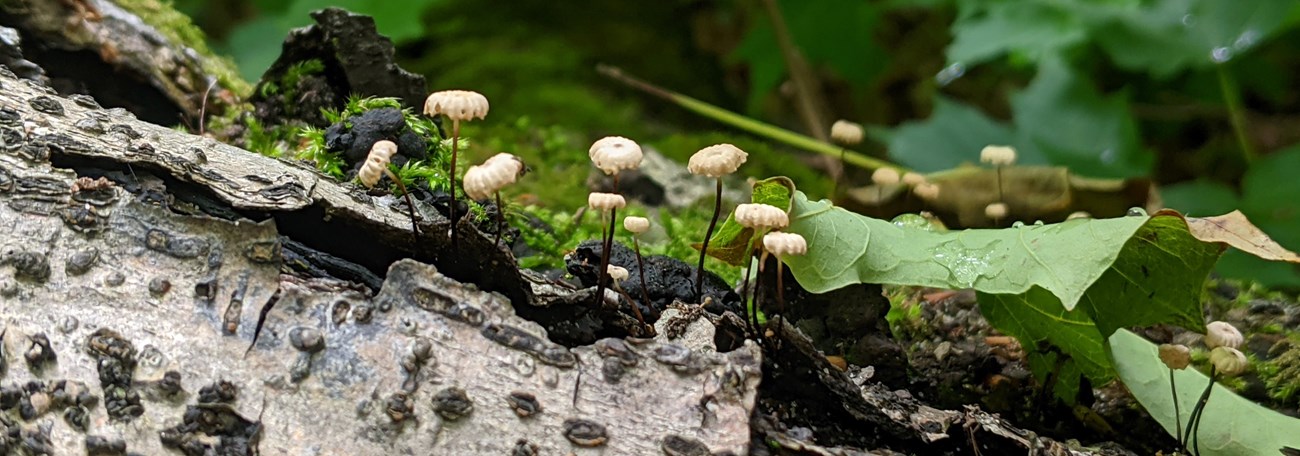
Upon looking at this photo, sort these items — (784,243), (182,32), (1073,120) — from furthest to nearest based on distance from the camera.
Result: (1073,120) → (182,32) → (784,243)

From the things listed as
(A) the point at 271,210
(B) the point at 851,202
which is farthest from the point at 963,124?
(A) the point at 271,210

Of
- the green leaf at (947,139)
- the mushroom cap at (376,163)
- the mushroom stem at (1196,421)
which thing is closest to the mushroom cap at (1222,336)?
the mushroom stem at (1196,421)

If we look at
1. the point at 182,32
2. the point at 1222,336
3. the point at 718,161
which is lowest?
the point at 1222,336

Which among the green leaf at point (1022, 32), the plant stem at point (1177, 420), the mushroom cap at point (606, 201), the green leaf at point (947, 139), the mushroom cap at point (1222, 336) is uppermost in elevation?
the green leaf at point (1022, 32)

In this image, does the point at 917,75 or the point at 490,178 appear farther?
the point at 917,75

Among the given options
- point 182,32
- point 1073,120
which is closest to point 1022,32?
point 1073,120

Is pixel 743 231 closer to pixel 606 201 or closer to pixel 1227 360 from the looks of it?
pixel 606 201

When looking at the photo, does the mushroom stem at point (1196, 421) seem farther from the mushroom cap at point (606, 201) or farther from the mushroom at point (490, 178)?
the mushroom at point (490, 178)

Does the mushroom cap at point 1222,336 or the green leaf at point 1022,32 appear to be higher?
the green leaf at point 1022,32
